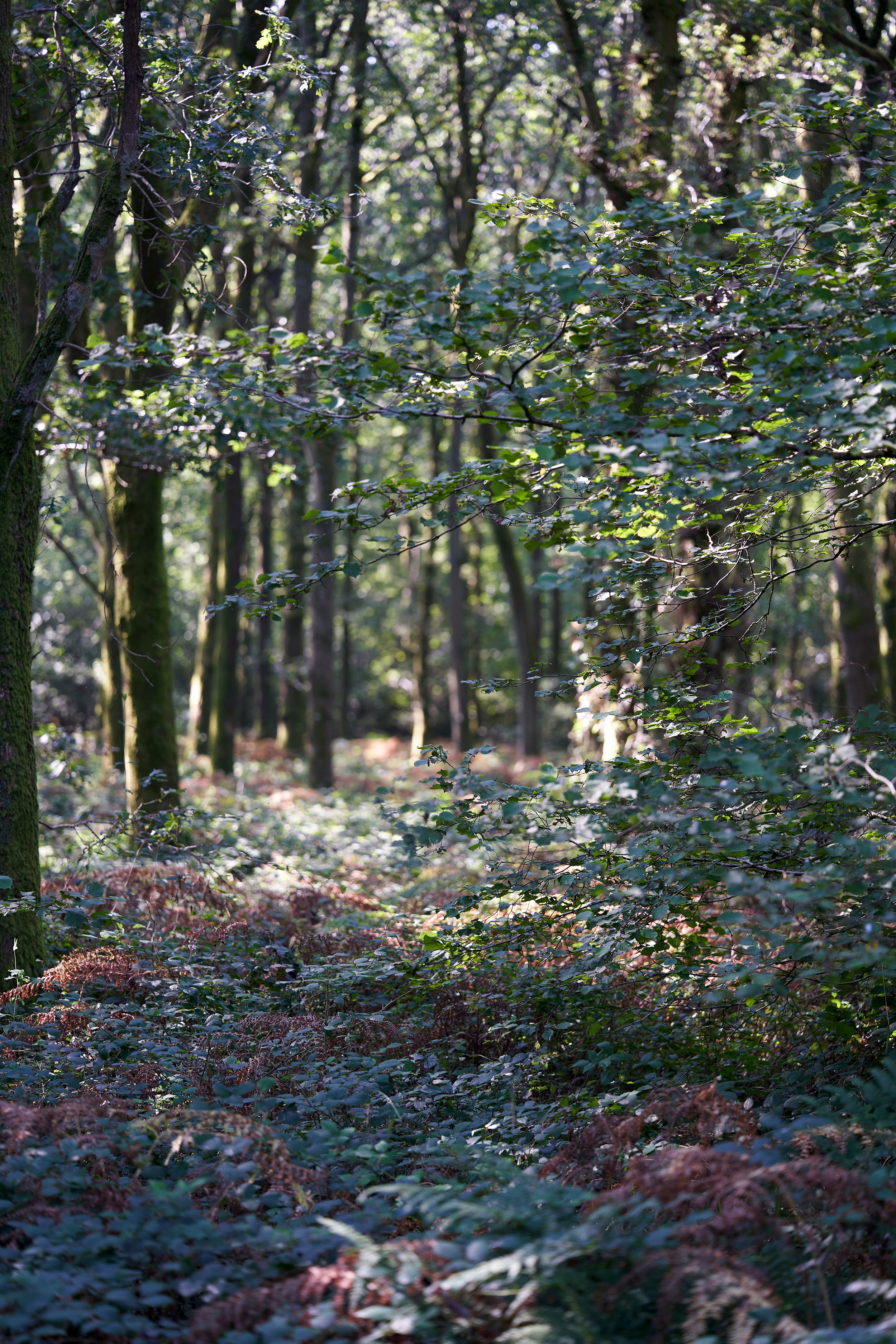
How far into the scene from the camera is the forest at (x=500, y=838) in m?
3.35

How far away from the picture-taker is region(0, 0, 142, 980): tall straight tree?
20.3ft

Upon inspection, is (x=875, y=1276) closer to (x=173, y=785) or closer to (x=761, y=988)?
(x=761, y=988)

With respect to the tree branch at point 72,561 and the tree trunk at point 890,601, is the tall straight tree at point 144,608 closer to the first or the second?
the tree branch at point 72,561

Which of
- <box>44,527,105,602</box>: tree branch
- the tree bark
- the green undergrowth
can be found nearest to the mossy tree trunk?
the tree bark

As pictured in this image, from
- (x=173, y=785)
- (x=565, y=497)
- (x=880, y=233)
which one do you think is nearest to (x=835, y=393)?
(x=880, y=233)

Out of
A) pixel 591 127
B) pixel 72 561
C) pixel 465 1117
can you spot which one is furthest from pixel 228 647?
pixel 465 1117

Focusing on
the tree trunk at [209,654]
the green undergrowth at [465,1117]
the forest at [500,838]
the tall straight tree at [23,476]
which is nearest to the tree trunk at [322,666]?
the tree trunk at [209,654]

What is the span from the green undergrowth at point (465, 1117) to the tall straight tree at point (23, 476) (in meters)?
0.60

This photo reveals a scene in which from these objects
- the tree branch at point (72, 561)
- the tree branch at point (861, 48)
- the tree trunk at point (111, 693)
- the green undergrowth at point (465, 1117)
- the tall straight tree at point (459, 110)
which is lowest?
the green undergrowth at point (465, 1117)

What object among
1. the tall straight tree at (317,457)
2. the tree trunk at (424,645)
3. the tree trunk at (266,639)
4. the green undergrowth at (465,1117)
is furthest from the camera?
the tree trunk at (424,645)

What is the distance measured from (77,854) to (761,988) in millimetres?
8283

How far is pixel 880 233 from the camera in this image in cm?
503

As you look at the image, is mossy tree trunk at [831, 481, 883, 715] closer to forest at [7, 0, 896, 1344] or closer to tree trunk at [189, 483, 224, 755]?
forest at [7, 0, 896, 1344]

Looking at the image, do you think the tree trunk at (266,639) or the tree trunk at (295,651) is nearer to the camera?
the tree trunk at (295,651)
